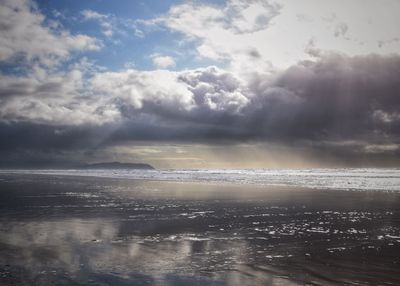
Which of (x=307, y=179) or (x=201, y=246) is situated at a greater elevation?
(x=307, y=179)

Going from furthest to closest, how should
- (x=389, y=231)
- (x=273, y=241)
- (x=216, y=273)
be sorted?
1. (x=389, y=231)
2. (x=273, y=241)
3. (x=216, y=273)

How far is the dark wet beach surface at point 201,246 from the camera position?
12.4m

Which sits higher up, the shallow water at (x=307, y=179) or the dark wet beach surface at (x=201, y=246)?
the shallow water at (x=307, y=179)

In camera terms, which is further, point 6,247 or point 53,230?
point 53,230

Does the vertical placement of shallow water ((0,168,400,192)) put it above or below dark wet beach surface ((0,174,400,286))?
above

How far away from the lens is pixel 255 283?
1163cm

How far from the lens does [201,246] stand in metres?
16.9

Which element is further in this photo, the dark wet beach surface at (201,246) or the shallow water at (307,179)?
the shallow water at (307,179)

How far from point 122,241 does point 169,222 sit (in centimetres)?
589

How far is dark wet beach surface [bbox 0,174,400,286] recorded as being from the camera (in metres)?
12.4

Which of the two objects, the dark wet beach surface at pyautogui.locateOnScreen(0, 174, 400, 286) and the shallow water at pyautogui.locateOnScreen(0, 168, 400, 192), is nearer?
the dark wet beach surface at pyautogui.locateOnScreen(0, 174, 400, 286)

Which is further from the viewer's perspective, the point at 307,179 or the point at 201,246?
the point at 307,179

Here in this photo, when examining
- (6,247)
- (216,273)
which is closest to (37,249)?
(6,247)

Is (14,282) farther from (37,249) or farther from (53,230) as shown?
(53,230)
